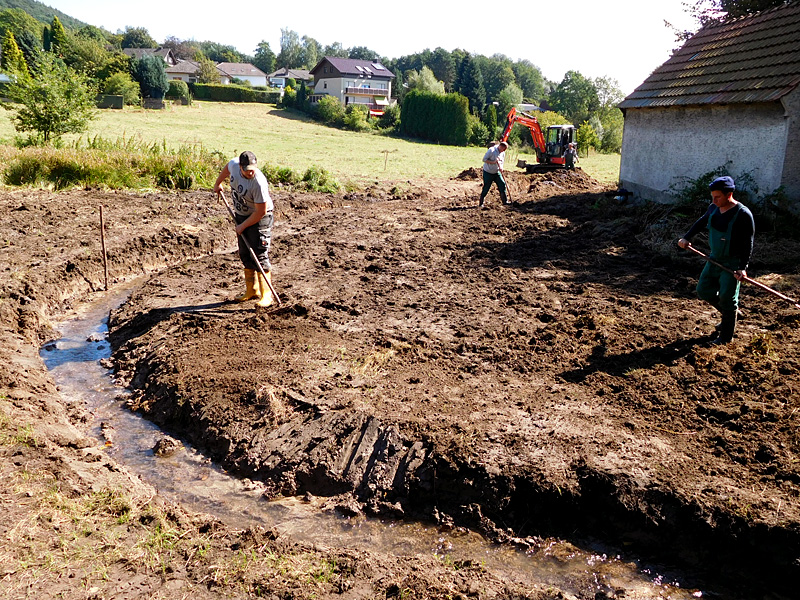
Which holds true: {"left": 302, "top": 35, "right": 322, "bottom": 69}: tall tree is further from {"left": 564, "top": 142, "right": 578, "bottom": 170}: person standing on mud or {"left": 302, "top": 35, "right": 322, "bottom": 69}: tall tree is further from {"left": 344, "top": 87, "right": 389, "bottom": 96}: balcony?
{"left": 564, "top": 142, "right": 578, "bottom": 170}: person standing on mud

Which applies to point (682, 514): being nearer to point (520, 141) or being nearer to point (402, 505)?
point (402, 505)

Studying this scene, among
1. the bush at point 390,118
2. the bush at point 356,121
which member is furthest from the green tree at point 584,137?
the bush at point 356,121

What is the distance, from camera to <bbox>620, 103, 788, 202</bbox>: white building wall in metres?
12.1

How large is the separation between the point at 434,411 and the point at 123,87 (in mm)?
54338

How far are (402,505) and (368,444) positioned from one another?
625 mm

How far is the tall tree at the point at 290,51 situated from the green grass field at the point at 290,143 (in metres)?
103

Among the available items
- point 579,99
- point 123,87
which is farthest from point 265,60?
point 579,99

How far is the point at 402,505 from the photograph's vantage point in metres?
5.04

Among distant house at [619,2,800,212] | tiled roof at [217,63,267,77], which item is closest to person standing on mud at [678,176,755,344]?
distant house at [619,2,800,212]

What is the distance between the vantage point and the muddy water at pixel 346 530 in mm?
4312

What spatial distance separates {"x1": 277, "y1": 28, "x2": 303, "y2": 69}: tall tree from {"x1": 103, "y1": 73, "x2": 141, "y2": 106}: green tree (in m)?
104

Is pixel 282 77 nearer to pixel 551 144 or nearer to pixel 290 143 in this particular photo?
pixel 290 143

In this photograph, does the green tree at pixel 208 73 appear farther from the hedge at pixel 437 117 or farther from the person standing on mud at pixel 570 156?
the person standing on mud at pixel 570 156

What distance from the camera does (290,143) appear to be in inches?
1443
